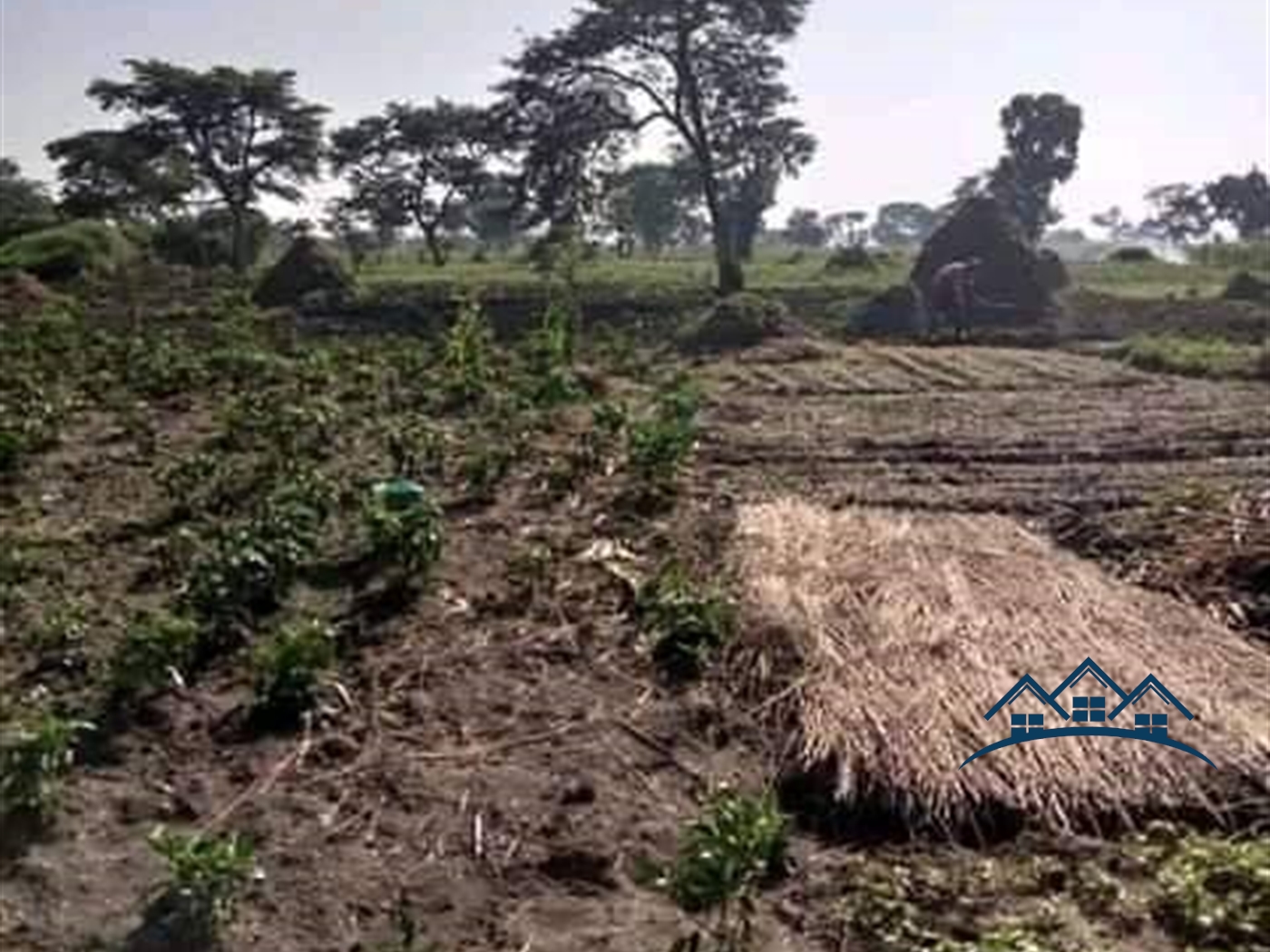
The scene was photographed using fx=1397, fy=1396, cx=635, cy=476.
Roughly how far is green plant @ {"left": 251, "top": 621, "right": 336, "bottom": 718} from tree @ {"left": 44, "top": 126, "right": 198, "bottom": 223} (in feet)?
87.3

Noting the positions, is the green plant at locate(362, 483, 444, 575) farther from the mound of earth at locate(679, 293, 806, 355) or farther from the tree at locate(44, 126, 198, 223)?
the tree at locate(44, 126, 198, 223)

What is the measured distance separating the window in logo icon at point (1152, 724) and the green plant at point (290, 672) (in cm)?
219

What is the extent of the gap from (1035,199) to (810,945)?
4133cm

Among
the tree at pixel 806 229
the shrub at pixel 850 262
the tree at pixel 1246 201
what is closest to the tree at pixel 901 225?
the tree at pixel 806 229

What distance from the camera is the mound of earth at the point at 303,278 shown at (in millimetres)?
17828

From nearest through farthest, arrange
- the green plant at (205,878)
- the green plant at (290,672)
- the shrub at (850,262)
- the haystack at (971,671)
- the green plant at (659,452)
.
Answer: the green plant at (205,878) → the haystack at (971,671) → the green plant at (290,672) → the green plant at (659,452) → the shrub at (850,262)

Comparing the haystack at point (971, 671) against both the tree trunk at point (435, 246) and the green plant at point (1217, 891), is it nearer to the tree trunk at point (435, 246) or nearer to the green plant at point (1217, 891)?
the green plant at point (1217, 891)

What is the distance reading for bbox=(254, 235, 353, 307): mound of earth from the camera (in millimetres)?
17828

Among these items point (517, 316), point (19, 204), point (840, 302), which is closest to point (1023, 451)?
point (517, 316)

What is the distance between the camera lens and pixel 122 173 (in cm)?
2883

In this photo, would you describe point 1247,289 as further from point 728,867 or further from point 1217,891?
point 728,867

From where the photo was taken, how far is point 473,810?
3.34m

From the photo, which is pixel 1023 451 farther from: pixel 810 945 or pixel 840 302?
pixel 840 302

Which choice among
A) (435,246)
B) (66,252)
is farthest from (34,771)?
(435,246)
